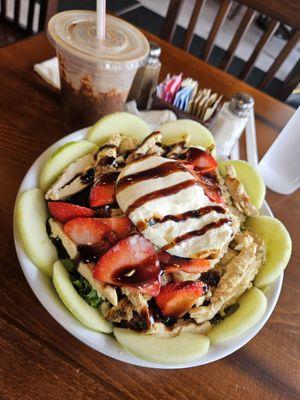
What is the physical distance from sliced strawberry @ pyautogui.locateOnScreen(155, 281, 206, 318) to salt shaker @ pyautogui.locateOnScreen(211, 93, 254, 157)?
542 millimetres

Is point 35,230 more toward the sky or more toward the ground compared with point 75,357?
more toward the sky

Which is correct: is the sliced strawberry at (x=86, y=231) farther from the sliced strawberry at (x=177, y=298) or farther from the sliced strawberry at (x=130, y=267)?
the sliced strawberry at (x=177, y=298)

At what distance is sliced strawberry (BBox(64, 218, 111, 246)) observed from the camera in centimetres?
79

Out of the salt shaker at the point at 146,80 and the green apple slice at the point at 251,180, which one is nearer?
the green apple slice at the point at 251,180

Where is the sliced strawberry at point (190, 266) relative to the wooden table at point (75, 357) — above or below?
above

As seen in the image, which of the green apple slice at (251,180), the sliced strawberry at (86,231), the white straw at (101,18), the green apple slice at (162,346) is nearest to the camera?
the green apple slice at (162,346)

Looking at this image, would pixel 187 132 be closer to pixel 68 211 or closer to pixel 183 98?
pixel 183 98

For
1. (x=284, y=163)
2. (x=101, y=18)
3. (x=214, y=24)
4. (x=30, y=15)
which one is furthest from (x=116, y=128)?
(x=214, y=24)

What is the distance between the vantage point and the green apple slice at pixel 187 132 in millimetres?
1049

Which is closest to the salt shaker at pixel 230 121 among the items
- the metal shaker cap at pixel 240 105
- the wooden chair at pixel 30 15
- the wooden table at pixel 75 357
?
the metal shaker cap at pixel 240 105

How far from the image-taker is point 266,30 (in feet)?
5.93

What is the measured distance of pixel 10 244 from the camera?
86 cm

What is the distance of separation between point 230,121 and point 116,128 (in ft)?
Result: 1.34

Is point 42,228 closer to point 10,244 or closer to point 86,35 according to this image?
point 10,244
